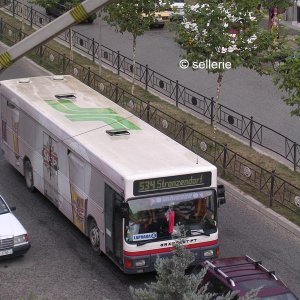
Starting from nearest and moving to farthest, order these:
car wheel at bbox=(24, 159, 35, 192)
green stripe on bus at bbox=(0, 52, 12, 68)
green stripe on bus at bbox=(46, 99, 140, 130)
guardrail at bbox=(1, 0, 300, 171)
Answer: green stripe on bus at bbox=(46, 99, 140, 130) < green stripe on bus at bbox=(0, 52, 12, 68) < car wheel at bbox=(24, 159, 35, 192) < guardrail at bbox=(1, 0, 300, 171)

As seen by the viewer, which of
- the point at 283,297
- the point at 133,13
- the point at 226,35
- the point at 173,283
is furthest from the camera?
the point at 133,13

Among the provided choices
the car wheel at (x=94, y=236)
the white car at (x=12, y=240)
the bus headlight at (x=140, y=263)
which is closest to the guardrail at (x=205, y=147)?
the car wheel at (x=94, y=236)

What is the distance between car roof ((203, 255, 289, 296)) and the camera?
15703mm

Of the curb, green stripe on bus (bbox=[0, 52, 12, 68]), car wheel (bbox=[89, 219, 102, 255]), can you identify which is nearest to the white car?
car wheel (bbox=[89, 219, 102, 255])

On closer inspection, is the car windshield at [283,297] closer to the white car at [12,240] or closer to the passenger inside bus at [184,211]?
the passenger inside bus at [184,211]

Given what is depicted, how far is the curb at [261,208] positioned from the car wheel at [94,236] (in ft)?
17.0

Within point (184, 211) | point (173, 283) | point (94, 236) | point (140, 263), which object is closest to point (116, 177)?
point (184, 211)

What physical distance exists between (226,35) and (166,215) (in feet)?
31.0

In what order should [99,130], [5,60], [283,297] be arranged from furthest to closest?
[5,60], [99,130], [283,297]

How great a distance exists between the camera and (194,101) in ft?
101

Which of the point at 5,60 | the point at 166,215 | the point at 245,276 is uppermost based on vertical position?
the point at 5,60

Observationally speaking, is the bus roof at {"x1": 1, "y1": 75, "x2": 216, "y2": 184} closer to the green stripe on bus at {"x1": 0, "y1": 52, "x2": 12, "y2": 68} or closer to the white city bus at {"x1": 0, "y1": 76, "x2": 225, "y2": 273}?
the white city bus at {"x1": 0, "y1": 76, "x2": 225, "y2": 273}

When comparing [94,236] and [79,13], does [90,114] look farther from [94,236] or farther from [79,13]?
[94,236]

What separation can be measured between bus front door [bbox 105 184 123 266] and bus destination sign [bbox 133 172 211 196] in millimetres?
504
